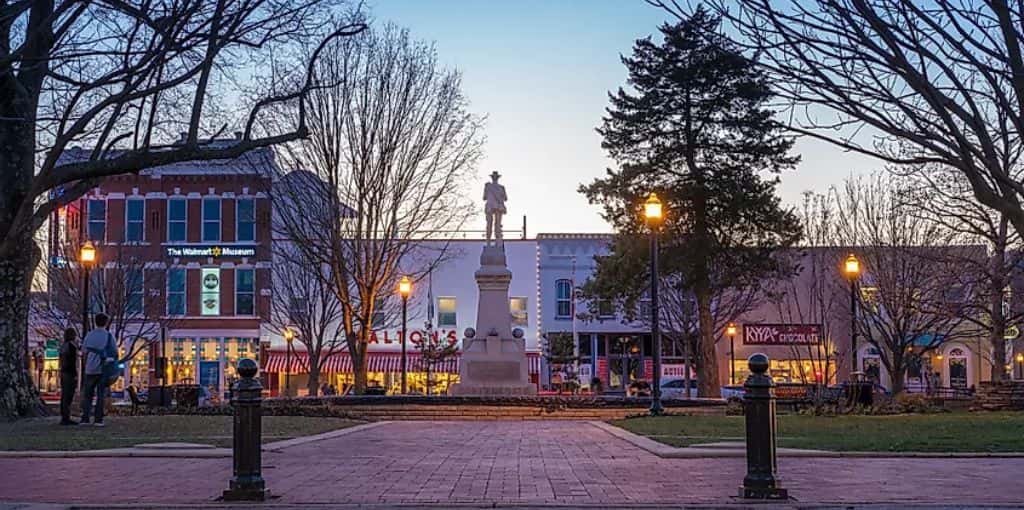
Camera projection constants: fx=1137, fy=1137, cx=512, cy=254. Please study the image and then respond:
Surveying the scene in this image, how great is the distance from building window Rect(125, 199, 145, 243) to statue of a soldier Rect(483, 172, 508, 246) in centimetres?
2375

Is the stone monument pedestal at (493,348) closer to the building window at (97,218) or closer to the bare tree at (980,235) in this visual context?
the bare tree at (980,235)

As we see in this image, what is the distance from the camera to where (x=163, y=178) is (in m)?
53.5

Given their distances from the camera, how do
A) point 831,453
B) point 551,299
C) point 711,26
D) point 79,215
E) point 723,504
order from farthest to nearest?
point 551,299 < point 79,215 < point 831,453 < point 711,26 < point 723,504

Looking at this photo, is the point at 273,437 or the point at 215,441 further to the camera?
the point at 273,437

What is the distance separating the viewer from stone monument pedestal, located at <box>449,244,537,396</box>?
109ft

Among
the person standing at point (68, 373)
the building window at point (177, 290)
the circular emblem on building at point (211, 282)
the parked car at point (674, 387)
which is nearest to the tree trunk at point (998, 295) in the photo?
the parked car at point (674, 387)

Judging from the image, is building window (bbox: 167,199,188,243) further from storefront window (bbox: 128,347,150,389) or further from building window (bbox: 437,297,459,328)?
building window (bbox: 437,297,459,328)

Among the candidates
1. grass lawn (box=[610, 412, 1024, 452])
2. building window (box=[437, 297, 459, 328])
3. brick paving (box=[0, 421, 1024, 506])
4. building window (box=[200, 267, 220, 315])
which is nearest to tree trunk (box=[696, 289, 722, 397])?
grass lawn (box=[610, 412, 1024, 452])

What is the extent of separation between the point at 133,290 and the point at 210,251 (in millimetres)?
8559

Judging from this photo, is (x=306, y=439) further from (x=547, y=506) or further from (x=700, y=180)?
(x=700, y=180)

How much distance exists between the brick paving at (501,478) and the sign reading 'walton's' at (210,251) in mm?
40625

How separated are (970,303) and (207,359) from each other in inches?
1403

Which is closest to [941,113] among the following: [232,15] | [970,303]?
[232,15]

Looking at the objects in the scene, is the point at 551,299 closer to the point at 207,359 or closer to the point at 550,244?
the point at 550,244
